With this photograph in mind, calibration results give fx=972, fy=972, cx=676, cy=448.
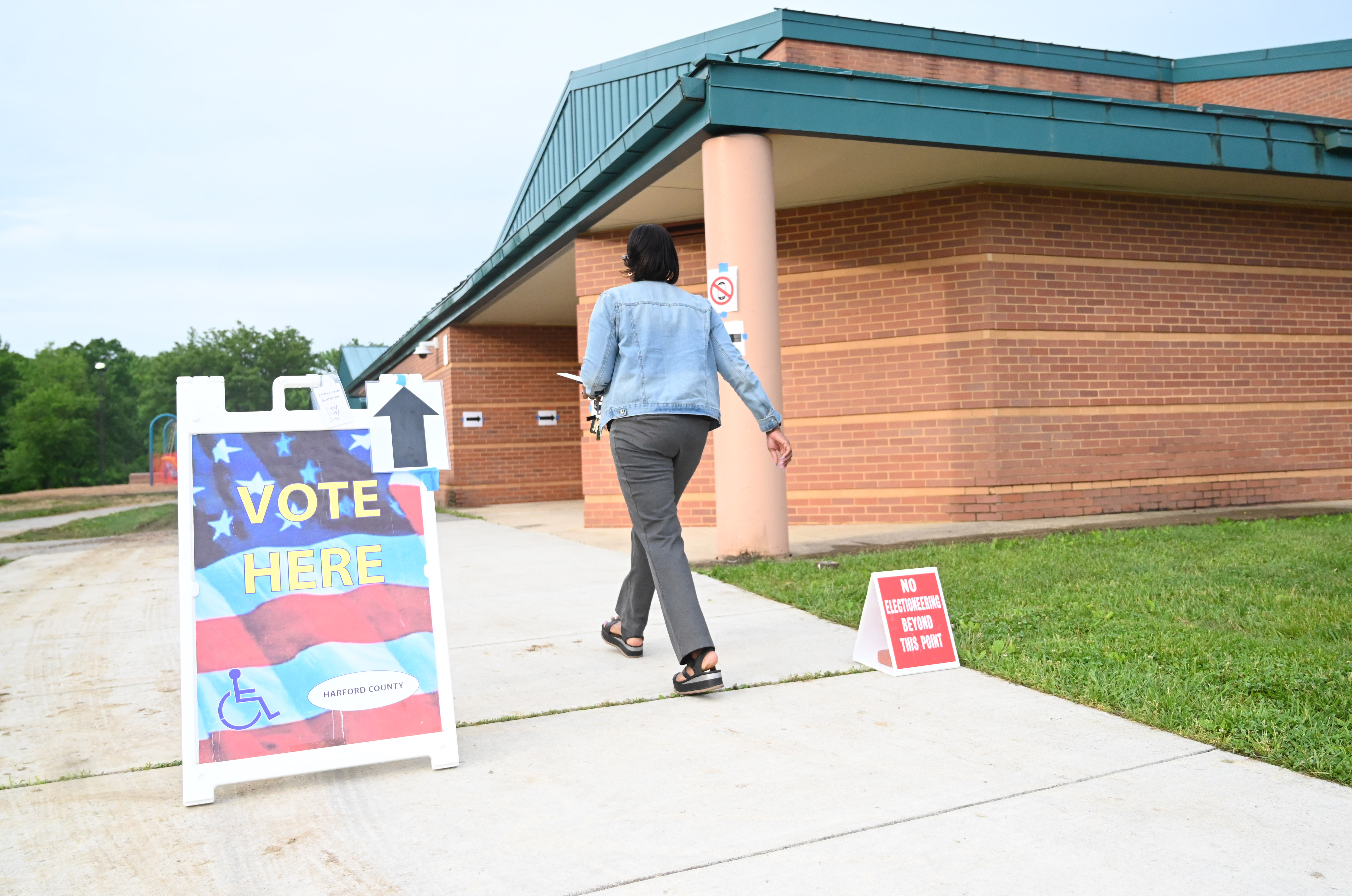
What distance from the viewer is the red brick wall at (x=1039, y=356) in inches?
392

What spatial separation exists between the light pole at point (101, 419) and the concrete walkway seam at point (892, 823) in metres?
48.5

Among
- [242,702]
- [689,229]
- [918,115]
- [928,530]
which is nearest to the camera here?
[242,702]

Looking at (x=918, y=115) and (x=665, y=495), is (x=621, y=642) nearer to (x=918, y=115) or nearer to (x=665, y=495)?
(x=665, y=495)

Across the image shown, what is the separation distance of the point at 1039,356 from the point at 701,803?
8381 mm

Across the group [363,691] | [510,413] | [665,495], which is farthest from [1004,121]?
[510,413]

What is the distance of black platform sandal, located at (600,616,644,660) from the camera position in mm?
4660

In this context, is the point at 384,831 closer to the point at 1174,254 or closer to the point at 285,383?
the point at 285,383

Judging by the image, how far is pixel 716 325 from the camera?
13.9ft

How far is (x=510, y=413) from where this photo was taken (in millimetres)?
18047

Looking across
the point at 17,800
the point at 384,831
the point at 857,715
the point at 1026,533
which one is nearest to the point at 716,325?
the point at 857,715

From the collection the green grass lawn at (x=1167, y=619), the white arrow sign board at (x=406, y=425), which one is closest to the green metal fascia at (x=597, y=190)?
the green grass lawn at (x=1167, y=619)

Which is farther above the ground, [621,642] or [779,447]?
[779,447]

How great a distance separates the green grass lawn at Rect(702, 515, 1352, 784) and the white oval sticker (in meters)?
2.46

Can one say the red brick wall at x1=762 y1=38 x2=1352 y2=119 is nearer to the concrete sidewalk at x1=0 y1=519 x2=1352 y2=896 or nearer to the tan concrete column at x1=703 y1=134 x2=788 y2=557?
the tan concrete column at x1=703 y1=134 x2=788 y2=557
